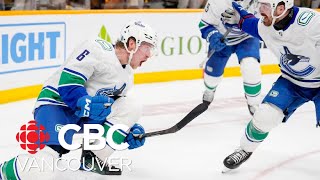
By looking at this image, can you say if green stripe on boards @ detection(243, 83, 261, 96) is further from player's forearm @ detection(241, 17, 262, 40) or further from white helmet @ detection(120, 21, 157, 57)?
white helmet @ detection(120, 21, 157, 57)

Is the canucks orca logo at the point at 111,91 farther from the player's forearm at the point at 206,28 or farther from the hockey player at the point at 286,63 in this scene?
the player's forearm at the point at 206,28

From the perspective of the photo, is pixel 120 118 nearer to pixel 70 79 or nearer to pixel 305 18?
pixel 70 79

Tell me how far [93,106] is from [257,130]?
957mm

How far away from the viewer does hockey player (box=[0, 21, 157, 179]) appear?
100 inches

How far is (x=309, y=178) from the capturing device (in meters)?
3.17

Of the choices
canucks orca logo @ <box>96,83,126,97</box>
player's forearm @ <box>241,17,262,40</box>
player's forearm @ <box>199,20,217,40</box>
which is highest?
player's forearm @ <box>241,17,262,40</box>

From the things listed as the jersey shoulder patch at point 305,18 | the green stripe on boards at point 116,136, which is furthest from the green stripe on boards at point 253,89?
the green stripe on boards at point 116,136

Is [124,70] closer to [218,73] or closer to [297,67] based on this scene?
[297,67]

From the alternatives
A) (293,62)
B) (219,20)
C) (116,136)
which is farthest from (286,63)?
(219,20)

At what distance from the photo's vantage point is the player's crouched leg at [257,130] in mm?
3072

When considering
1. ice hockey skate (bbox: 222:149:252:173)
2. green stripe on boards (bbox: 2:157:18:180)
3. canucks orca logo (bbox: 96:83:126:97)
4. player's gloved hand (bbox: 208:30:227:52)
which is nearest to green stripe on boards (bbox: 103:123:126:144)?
canucks orca logo (bbox: 96:83:126:97)

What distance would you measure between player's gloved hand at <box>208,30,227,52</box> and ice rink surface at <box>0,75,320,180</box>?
0.54 meters

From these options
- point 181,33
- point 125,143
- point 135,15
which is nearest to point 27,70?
point 135,15

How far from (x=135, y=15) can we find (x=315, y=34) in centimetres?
337
